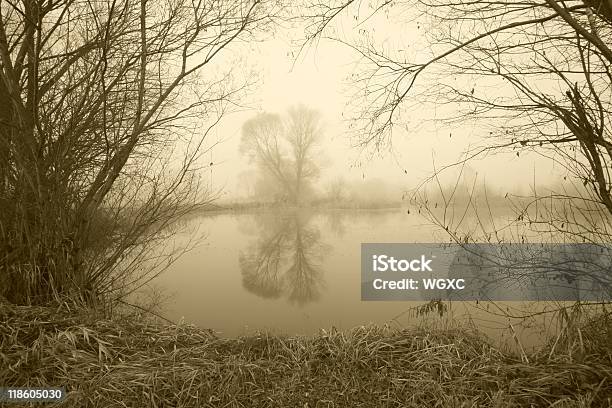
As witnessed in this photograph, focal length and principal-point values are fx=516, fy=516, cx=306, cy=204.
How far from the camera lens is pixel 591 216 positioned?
4.54 metres

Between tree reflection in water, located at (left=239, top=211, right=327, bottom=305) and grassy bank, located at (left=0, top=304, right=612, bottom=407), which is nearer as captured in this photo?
grassy bank, located at (left=0, top=304, right=612, bottom=407)

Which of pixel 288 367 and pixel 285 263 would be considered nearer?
pixel 288 367

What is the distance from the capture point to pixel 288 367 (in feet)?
12.1

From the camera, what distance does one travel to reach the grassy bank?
10.8ft

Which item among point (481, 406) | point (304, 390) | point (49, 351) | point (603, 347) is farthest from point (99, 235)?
point (603, 347)

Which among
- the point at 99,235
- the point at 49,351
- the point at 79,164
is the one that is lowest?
the point at 49,351

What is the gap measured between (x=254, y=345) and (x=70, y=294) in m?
1.74

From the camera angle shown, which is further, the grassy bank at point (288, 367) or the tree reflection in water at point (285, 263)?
the tree reflection in water at point (285, 263)

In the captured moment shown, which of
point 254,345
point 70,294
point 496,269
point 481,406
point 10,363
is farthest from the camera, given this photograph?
point 496,269

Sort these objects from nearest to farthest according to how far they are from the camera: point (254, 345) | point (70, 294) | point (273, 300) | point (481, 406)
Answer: point (481, 406) < point (254, 345) < point (70, 294) < point (273, 300)

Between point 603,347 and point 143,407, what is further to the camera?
point 603,347

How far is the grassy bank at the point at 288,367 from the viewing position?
330cm

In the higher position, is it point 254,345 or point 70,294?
point 70,294

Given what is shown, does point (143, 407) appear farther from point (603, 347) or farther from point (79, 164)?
point (603, 347)
